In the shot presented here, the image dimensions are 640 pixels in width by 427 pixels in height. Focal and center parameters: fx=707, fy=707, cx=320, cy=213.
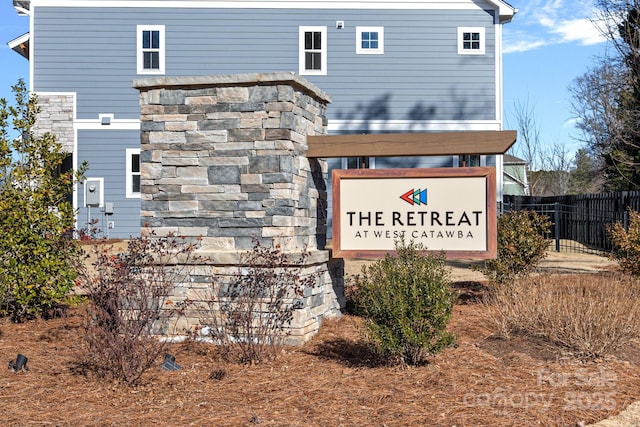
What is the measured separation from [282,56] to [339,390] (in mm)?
15225

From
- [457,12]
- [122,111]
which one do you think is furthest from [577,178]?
[122,111]

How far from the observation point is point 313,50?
64.4 feet

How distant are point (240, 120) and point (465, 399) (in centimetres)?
388

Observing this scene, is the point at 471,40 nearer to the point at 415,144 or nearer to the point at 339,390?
the point at 415,144

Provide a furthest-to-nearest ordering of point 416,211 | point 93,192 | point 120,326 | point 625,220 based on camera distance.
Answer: point 93,192 → point 625,220 → point 416,211 → point 120,326

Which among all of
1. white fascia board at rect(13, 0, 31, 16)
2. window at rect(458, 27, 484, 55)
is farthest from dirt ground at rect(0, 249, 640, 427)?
white fascia board at rect(13, 0, 31, 16)

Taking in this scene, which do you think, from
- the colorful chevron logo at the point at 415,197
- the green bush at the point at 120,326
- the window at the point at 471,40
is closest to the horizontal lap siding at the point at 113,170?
the window at the point at 471,40

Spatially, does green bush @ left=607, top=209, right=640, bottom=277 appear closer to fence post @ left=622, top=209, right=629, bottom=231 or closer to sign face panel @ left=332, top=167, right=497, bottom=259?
sign face panel @ left=332, top=167, right=497, bottom=259

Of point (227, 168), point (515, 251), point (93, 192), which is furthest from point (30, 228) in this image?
point (93, 192)

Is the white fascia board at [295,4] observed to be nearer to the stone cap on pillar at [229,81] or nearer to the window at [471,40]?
the window at [471,40]

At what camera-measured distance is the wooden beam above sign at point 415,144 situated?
7688 millimetres

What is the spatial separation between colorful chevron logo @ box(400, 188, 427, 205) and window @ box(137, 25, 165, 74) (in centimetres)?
1324

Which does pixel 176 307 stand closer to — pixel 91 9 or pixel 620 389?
pixel 620 389

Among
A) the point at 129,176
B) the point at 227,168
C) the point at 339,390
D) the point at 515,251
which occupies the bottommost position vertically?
the point at 339,390
